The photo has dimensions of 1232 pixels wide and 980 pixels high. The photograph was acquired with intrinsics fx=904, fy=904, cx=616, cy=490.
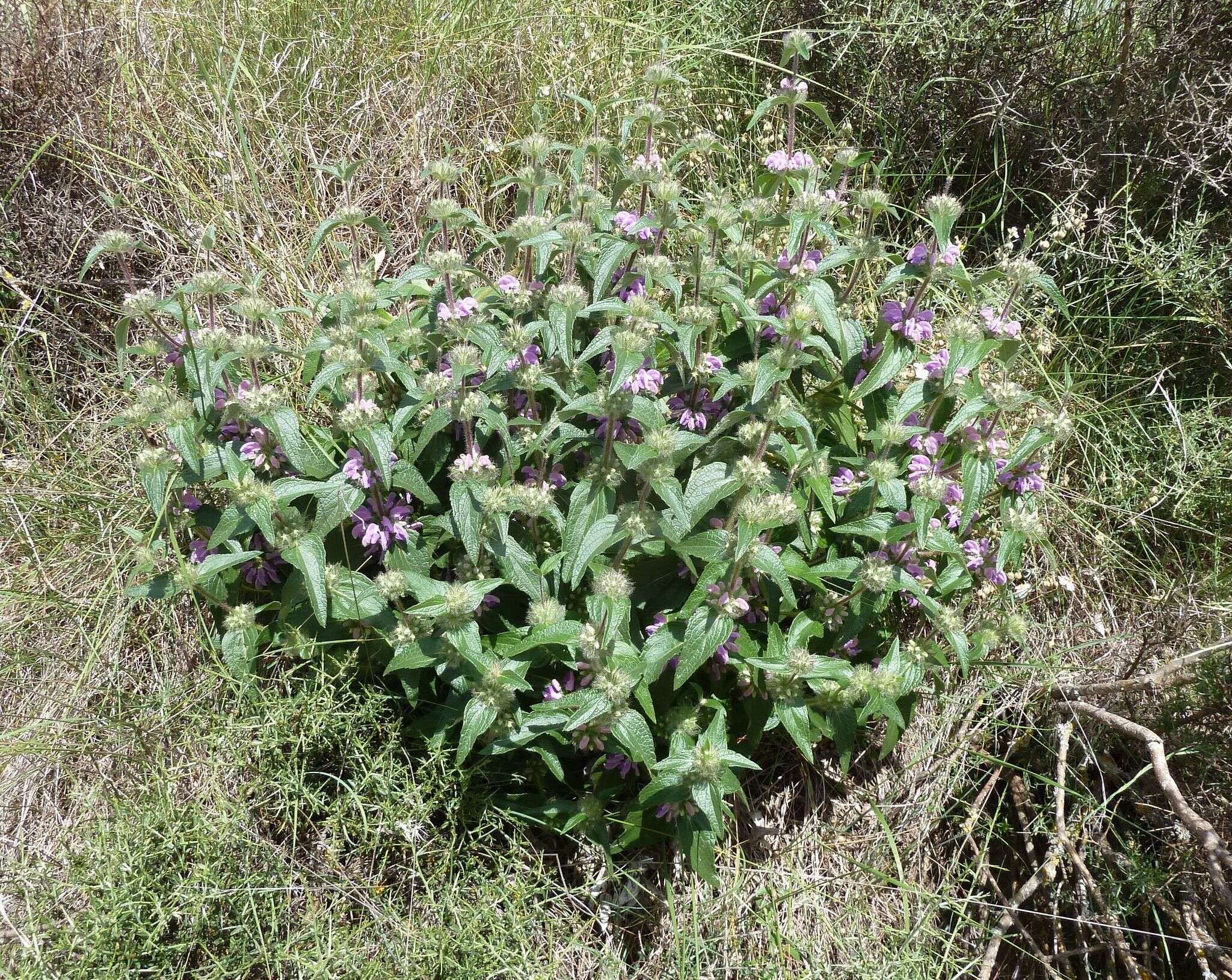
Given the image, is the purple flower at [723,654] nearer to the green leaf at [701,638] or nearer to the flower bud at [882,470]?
the green leaf at [701,638]

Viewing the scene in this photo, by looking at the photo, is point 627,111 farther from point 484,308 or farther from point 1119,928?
point 1119,928

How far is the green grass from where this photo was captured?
2109 mm

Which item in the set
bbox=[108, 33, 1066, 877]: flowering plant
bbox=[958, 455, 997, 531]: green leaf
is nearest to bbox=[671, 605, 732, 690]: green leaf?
bbox=[108, 33, 1066, 877]: flowering plant

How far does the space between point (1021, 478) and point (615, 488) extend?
Result: 1.03 metres

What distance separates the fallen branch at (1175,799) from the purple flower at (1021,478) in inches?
27.0

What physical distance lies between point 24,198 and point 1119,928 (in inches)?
159

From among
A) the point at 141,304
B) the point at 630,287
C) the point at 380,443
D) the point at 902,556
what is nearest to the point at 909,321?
the point at 902,556

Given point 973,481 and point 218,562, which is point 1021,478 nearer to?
point 973,481

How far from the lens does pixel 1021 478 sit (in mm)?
2266

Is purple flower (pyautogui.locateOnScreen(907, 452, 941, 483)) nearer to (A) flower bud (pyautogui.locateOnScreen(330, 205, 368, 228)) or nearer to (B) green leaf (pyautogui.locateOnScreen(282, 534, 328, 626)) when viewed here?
(B) green leaf (pyautogui.locateOnScreen(282, 534, 328, 626))

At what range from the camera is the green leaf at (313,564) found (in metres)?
1.96

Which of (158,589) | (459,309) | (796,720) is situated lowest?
(796,720)

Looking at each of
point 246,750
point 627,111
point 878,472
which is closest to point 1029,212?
point 627,111

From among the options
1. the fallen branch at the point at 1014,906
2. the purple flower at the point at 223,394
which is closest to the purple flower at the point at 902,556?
the fallen branch at the point at 1014,906
